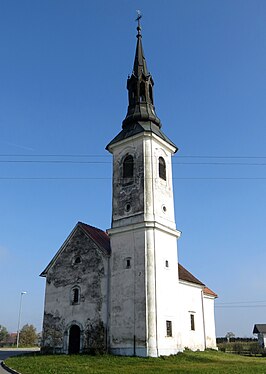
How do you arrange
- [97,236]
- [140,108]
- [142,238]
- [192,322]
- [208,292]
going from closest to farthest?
[142,238] → [97,236] → [192,322] → [140,108] → [208,292]

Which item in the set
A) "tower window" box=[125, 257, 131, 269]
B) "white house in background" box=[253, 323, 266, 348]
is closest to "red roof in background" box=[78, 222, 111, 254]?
"tower window" box=[125, 257, 131, 269]

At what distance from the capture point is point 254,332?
79.4m

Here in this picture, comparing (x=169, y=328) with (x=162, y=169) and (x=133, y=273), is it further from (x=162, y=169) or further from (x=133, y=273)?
(x=162, y=169)

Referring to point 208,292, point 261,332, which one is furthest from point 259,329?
point 208,292

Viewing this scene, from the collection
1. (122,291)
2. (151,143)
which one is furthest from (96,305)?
(151,143)

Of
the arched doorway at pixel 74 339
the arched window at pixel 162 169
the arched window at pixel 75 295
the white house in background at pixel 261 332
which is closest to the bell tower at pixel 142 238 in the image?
the arched window at pixel 162 169

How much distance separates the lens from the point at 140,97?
30.8 meters

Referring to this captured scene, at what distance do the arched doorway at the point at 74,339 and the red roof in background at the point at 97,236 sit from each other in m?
5.63

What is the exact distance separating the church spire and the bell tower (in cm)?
8

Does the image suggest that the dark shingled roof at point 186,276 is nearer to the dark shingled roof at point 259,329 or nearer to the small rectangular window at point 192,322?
the small rectangular window at point 192,322

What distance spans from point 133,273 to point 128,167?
7.85 m

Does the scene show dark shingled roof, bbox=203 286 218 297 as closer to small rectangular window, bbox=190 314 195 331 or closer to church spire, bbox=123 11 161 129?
small rectangular window, bbox=190 314 195 331

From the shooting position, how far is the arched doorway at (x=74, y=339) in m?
25.6

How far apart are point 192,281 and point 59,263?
10586mm
